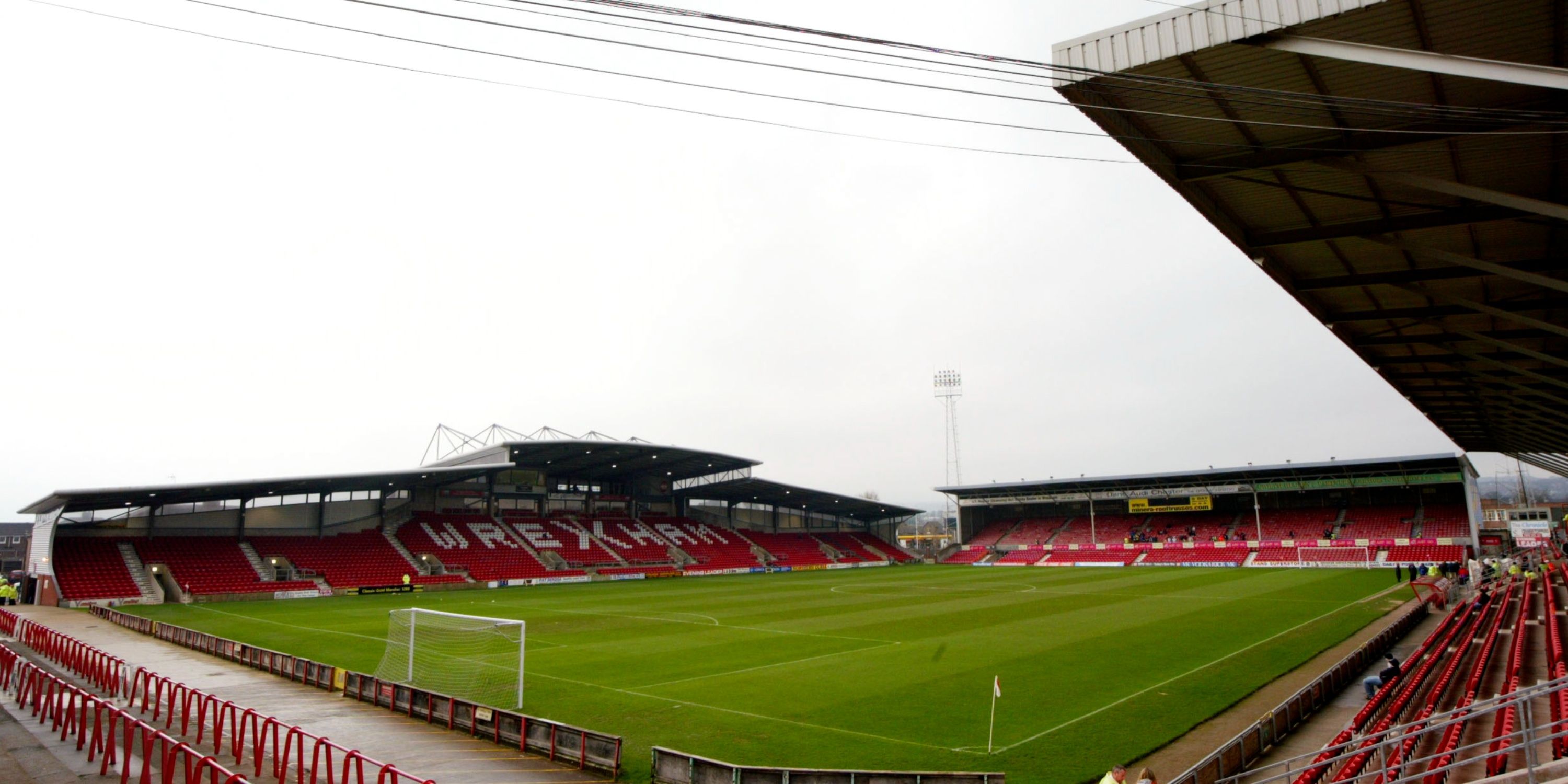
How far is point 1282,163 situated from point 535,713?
53.3 feet

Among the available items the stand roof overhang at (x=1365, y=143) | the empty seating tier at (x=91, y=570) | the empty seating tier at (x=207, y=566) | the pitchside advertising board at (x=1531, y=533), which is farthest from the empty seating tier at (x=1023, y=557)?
the empty seating tier at (x=91, y=570)

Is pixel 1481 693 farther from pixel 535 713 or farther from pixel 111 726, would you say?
pixel 111 726

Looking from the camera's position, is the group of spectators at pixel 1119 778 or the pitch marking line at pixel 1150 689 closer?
the group of spectators at pixel 1119 778

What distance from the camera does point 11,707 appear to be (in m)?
15.7

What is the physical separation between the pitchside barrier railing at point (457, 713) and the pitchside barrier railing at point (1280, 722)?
27.6ft

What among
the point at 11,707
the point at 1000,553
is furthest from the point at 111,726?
the point at 1000,553

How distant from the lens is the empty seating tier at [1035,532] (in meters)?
85.8

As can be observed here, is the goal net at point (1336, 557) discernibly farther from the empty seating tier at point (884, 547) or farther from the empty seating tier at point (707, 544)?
the empty seating tier at point (707, 544)

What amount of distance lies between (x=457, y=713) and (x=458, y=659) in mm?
7843

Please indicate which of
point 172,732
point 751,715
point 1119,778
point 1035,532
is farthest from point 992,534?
point 1119,778

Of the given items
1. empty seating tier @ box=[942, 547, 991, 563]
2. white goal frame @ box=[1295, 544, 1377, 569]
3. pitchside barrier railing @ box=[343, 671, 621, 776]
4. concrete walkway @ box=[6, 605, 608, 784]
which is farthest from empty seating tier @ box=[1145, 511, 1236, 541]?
concrete walkway @ box=[6, 605, 608, 784]

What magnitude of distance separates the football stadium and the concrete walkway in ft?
0.32

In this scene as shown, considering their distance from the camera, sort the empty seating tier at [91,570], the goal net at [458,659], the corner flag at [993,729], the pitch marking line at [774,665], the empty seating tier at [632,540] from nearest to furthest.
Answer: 1. the corner flag at [993,729]
2. the goal net at [458,659]
3. the pitch marking line at [774,665]
4. the empty seating tier at [91,570]
5. the empty seating tier at [632,540]

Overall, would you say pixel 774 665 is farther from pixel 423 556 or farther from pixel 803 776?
pixel 423 556
